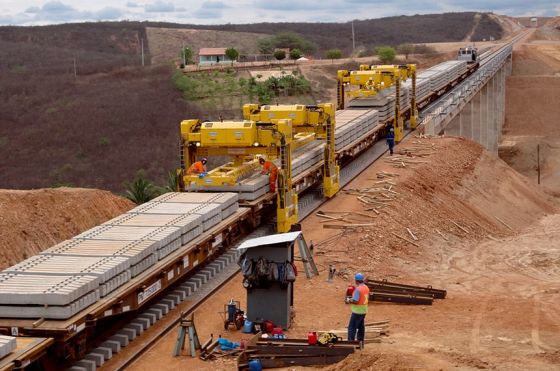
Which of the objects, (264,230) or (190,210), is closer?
(190,210)

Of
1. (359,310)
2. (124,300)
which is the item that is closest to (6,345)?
(124,300)

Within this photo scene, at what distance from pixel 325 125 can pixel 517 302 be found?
10.7 metres

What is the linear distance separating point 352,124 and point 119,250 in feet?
60.4

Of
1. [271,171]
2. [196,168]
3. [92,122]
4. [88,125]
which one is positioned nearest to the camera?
[196,168]

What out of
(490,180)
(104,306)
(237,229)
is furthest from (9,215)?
(490,180)

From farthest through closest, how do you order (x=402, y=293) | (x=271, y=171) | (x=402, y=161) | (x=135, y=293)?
(x=402, y=161)
(x=271, y=171)
(x=402, y=293)
(x=135, y=293)

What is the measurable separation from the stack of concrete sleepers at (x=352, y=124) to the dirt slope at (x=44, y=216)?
8294 millimetres

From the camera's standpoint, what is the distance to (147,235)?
49.9ft

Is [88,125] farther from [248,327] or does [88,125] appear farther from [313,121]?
[248,327]

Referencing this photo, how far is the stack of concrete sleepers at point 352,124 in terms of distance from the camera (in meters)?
29.2

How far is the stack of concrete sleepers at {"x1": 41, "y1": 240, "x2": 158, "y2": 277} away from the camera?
13.8 metres

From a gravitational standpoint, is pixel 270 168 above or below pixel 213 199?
above

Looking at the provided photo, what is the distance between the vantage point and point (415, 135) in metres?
39.3

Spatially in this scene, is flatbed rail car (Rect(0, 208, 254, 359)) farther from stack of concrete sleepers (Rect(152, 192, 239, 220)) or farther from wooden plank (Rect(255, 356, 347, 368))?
wooden plank (Rect(255, 356, 347, 368))
